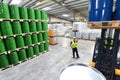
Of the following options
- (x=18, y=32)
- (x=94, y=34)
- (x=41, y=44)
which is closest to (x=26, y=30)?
(x=18, y=32)

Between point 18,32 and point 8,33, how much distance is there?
45cm

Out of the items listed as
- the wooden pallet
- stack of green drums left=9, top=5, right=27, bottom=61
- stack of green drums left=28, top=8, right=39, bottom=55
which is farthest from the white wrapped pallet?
the wooden pallet

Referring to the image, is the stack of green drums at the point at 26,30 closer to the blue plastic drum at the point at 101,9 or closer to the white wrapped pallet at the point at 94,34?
the blue plastic drum at the point at 101,9

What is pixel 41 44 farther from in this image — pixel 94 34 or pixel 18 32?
pixel 94 34

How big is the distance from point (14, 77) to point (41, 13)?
11.6 feet

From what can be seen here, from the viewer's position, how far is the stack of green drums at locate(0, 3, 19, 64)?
12.4ft

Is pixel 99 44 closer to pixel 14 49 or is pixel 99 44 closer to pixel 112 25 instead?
→ pixel 112 25

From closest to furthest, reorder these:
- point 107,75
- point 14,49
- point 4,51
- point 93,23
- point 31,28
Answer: point 93,23 → point 107,75 → point 4,51 → point 14,49 → point 31,28

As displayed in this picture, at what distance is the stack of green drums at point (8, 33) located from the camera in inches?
149

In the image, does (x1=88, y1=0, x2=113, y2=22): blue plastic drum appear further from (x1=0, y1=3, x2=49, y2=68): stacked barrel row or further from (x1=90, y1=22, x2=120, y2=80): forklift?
(x1=0, y1=3, x2=49, y2=68): stacked barrel row

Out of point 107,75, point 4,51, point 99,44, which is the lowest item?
point 107,75

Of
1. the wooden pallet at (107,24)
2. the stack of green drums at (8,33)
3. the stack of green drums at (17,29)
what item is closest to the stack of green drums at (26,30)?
the stack of green drums at (17,29)

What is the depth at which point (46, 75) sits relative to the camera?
12.0ft

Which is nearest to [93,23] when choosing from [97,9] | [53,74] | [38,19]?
[97,9]
